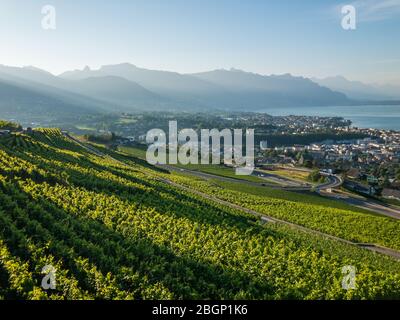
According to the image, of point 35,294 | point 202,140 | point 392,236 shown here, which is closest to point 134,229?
point 35,294

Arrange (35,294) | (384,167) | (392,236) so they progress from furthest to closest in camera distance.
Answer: (384,167)
(392,236)
(35,294)

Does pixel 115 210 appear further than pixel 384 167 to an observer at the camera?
No

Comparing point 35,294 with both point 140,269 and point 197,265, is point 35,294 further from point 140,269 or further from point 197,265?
point 197,265

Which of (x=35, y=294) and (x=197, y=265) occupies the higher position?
(x=35, y=294)

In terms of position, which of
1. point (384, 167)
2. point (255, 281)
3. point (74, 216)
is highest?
point (74, 216)

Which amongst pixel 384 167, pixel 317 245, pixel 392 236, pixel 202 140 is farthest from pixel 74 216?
pixel 202 140

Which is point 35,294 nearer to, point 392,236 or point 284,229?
point 284,229

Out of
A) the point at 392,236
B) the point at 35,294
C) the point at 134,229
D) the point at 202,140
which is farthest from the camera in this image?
the point at 202,140
